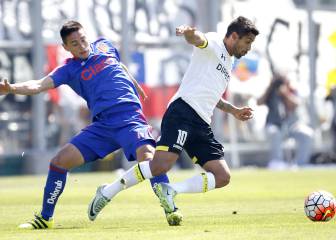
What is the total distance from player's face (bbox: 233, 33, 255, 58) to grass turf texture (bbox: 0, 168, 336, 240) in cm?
178


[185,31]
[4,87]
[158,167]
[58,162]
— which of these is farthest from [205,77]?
[4,87]

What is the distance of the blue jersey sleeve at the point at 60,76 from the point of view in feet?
37.3

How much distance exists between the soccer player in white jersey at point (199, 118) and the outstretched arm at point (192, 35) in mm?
91

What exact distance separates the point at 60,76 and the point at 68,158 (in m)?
0.89

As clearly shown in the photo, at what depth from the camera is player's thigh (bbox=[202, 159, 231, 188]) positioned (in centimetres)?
1123

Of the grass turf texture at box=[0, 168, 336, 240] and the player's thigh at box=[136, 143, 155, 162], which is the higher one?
the player's thigh at box=[136, 143, 155, 162]

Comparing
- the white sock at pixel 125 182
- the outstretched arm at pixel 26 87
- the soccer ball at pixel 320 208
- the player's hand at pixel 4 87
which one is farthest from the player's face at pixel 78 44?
the soccer ball at pixel 320 208

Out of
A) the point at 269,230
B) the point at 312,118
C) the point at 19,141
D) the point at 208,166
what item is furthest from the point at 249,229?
the point at 312,118

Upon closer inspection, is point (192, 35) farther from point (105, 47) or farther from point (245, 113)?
point (105, 47)

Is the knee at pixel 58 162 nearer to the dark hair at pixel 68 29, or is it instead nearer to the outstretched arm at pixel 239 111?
the dark hair at pixel 68 29

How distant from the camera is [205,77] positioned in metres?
11.2

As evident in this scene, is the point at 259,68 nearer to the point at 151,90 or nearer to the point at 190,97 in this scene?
the point at 151,90

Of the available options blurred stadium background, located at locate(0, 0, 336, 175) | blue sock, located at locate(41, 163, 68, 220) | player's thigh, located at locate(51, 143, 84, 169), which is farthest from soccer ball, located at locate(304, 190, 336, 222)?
blurred stadium background, located at locate(0, 0, 336, 175)

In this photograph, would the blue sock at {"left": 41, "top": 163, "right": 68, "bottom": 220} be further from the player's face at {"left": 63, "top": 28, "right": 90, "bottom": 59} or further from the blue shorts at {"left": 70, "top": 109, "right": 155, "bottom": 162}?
the player's face at {"left": 63, "top": 28, "right": 90, "bottom": 59}
